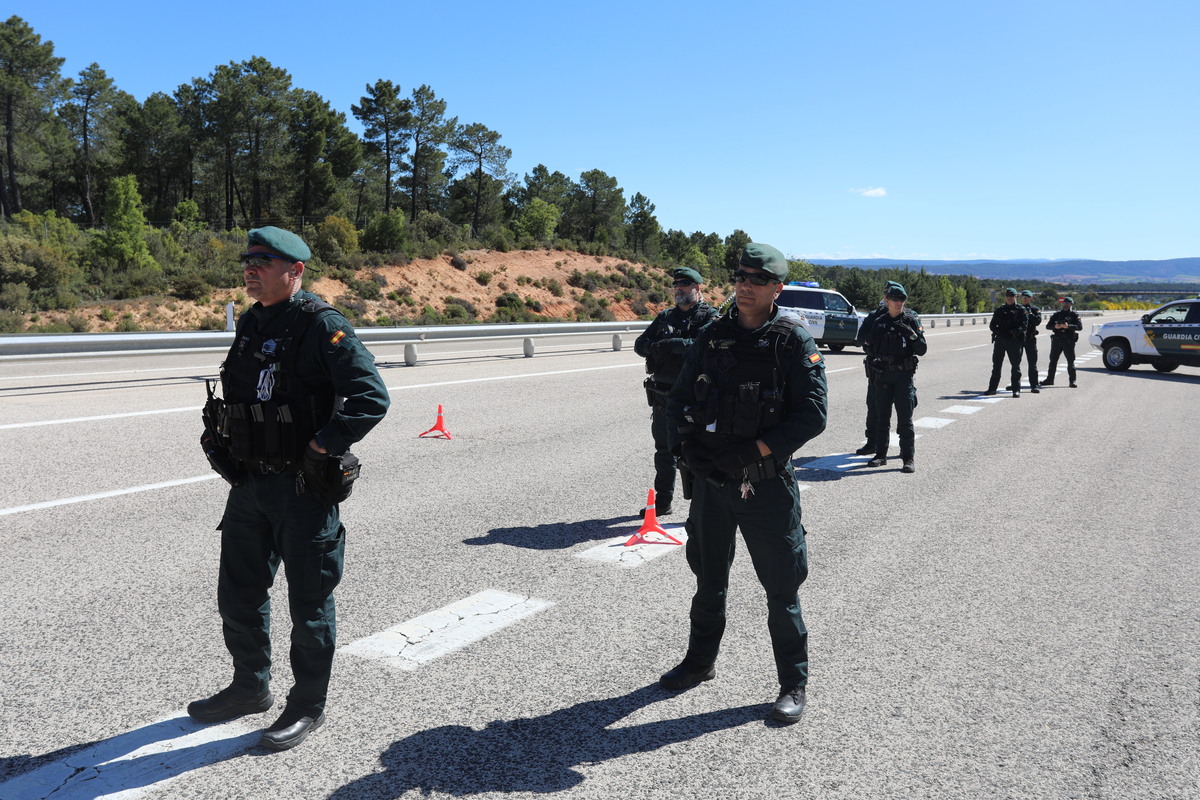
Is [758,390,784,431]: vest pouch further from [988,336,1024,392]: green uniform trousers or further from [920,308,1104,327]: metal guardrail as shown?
[920,308,1104,327]: metal guardrail

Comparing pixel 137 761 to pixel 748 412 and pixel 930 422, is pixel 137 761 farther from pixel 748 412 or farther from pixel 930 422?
pixel 930 422

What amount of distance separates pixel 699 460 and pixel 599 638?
3.99 ft

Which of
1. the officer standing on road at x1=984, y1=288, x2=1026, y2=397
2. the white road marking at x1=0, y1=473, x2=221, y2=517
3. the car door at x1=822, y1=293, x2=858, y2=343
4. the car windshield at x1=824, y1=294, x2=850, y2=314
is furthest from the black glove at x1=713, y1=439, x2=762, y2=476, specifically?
the car windshield at x1=824, y1=294, x2=850, y2=314

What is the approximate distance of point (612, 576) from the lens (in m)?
5.33

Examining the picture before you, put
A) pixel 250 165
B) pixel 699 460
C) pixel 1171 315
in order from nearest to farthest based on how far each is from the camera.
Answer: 1. pixel 699 460
2. pixel 1171 315
3. pixel 250 165

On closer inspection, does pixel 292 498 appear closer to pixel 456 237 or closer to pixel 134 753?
pixel 134 753

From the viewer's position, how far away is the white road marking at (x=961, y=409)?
13.5 m

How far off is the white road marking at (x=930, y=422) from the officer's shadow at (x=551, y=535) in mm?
6968

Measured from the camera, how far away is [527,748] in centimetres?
330

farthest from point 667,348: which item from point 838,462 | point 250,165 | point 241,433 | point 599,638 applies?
point 250,165

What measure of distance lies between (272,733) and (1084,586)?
4.76 meters

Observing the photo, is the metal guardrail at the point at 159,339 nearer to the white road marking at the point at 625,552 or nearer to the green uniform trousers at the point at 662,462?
the green uniform trousers at the point at 662,462


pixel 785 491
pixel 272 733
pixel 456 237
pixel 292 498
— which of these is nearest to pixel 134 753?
pixel 272 733

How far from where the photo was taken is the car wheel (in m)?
22.8
